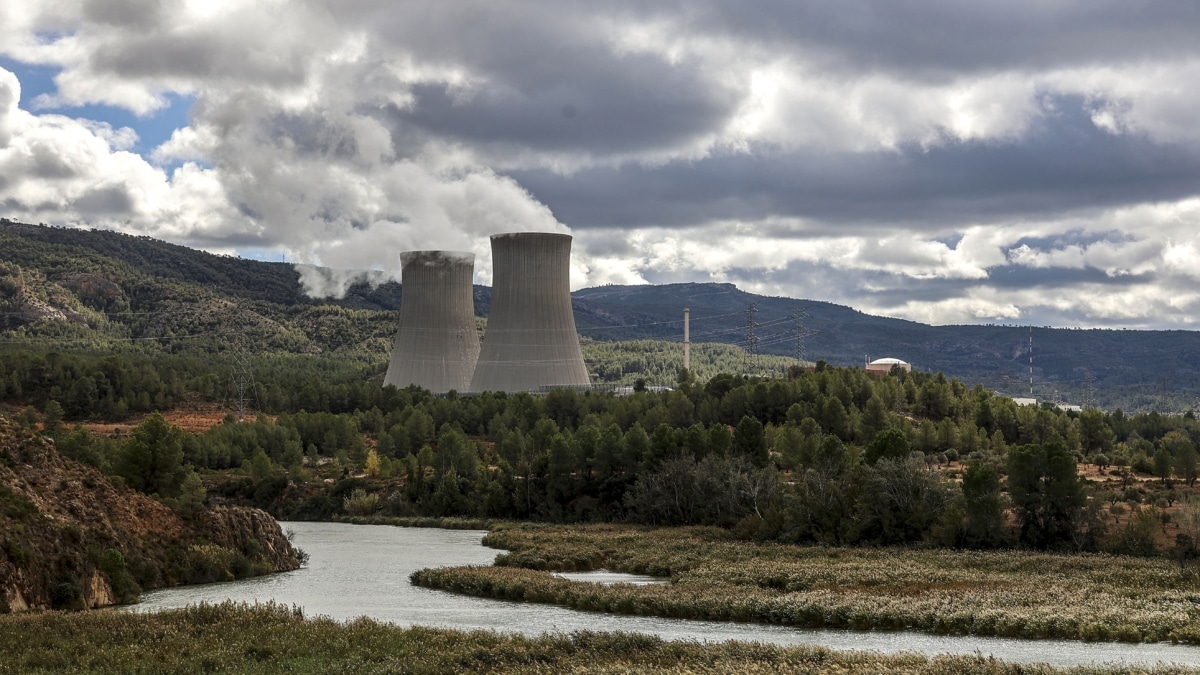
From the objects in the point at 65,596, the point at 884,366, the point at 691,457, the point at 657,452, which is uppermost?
the point at 884,366

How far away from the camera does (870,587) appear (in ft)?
110

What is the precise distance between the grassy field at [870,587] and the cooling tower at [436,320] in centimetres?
3377

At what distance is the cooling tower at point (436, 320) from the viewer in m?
76.9

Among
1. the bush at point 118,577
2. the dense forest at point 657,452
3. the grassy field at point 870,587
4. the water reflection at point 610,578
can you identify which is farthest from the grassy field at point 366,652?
the dense forest at point 657,452

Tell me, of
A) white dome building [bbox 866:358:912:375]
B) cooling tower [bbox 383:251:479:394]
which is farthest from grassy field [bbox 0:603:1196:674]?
white dome building [bbox 866:358:912:375]

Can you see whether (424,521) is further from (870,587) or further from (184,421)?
(184,421)

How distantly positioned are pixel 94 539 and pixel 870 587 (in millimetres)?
20211

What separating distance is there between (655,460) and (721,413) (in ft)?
78.0

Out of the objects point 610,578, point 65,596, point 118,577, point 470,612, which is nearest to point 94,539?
point 118,577

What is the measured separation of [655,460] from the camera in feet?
186

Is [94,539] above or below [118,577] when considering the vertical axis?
above

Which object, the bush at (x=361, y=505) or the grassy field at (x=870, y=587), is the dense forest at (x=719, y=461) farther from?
the grassy field at (x=870, y=587)

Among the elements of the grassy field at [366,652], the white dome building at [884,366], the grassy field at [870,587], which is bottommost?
the grassy field at [870,587]

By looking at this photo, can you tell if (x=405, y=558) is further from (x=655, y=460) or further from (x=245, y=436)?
(x=245, y=436)
